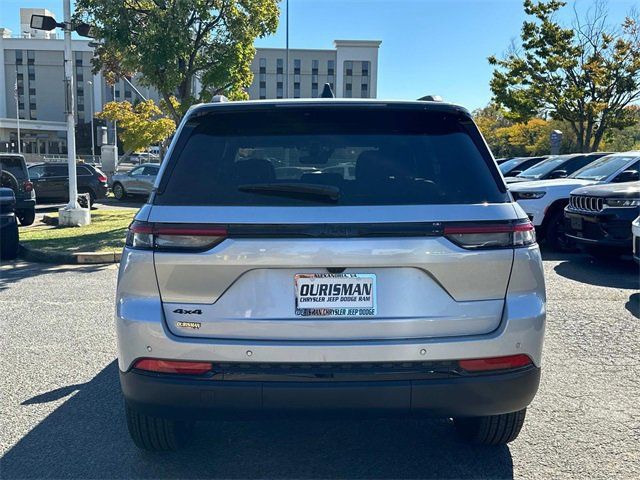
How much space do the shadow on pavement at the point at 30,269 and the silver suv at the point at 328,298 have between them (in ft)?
20.7

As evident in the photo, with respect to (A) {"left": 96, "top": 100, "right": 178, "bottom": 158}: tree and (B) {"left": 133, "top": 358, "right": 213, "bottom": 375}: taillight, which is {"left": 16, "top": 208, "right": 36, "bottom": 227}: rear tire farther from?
(A) {"left": 96, "top": 100, "right": 178, "bottom": 158}: tree

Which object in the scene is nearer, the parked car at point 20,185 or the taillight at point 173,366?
the taillight at point 173,366

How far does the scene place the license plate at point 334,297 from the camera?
2480 millimetres

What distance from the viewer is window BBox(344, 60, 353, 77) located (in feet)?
299

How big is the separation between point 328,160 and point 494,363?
4.06ft

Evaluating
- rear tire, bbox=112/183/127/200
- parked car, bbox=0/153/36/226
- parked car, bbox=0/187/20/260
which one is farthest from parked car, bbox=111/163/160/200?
parked car, bbox=0/187/20/260

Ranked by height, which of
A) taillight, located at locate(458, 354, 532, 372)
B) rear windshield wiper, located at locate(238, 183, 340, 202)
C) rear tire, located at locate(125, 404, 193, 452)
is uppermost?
rear windshield wiper, located at locate(238, 183, 340, 202)

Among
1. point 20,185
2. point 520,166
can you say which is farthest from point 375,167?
A: point 520,166

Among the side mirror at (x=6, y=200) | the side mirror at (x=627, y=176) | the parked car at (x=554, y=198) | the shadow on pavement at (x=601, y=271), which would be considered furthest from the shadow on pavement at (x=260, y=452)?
the side mirror at (x=627, y=176)

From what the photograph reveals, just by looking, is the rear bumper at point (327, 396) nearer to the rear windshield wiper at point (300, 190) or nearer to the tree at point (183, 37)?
the rear windshield wiper at point (300, 190)

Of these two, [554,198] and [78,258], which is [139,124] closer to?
[78,258]

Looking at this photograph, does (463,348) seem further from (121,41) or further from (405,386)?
(121,41)

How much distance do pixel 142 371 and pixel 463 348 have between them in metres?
1.45

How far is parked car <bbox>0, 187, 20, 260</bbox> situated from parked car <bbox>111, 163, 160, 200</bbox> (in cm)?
1215
